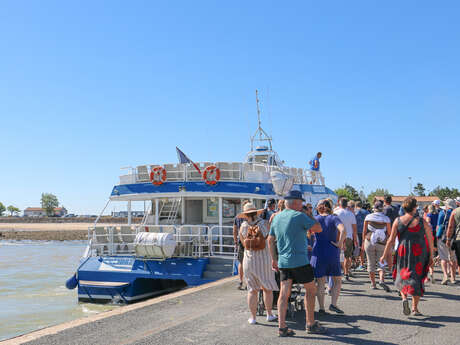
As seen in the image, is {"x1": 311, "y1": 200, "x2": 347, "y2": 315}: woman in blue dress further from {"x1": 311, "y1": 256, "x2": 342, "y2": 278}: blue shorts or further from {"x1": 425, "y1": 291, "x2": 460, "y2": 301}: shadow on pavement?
{"x1": 425, "y1": 291, "x2": 460, "y2": 301}: shadow on pavement

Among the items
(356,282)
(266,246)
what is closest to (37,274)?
(356,282)

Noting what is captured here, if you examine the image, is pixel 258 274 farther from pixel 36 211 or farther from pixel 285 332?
pixel 36 211

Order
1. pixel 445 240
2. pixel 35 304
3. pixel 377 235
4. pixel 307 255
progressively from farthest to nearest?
pixel 35 304, pixel 445 240, pixel 377 235, pixel 307 255

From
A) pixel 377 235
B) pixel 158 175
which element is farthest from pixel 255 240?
pixel 158 175

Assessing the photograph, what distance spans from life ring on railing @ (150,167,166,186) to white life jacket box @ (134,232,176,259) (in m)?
2.45

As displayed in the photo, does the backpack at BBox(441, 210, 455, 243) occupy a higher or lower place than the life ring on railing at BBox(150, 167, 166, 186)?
lower

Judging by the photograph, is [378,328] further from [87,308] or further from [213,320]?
[87,308]

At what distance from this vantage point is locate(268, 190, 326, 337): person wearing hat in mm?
5406

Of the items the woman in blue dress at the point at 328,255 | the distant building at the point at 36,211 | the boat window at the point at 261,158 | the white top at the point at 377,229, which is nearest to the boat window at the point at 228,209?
the boat window at the point at 261,158

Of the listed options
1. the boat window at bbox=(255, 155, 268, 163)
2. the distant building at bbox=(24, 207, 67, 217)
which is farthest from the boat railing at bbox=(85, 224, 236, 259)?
the distant building at bbox=(24, 207, 67, 217)

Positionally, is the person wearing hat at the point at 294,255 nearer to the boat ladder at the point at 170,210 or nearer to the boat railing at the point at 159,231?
the boat railing at the point at 159,231

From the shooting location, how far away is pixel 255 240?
19.6 feet

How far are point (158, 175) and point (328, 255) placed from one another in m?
8.21

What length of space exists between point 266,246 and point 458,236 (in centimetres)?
403
